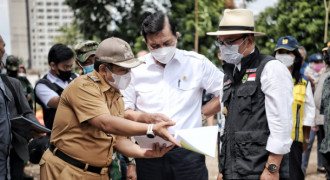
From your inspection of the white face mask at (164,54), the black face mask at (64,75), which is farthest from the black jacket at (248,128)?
the black face mask at (64,75)

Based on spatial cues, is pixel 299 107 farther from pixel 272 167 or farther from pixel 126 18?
pixel 126 18

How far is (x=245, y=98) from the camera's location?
2646 mm

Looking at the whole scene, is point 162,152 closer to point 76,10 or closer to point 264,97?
point 264,97

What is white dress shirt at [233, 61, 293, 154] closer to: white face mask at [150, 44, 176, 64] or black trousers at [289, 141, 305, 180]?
white face mask at [150, 44, 176, 64]

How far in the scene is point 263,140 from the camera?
2.60m

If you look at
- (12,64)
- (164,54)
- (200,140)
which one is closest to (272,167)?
(200,140)

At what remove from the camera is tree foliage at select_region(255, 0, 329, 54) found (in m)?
17.8

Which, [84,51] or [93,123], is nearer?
[93,123]

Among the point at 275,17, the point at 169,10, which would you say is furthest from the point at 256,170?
the point at 275,17

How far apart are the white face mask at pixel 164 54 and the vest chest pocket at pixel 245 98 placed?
2.36 ft

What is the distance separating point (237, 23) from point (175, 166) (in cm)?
123

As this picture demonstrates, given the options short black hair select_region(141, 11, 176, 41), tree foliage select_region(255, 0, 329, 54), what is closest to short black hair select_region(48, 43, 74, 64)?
short black hair select_region(141, 11, 176, 41)

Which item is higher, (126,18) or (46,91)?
(126,18)

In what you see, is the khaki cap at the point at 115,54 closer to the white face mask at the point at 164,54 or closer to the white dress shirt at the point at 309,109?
the white face mask at the point at 164,54
